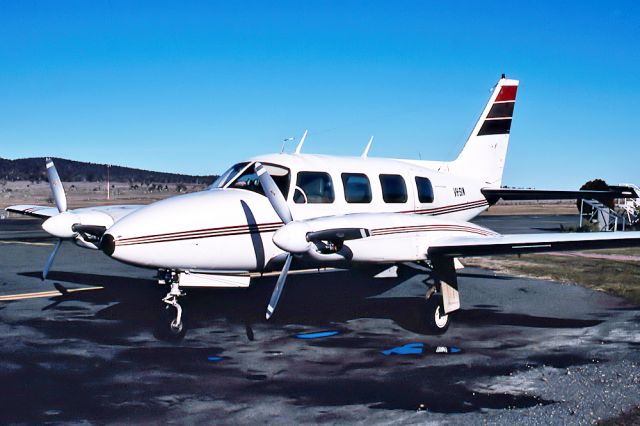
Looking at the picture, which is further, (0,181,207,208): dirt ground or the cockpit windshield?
(0,181,207,208): dirt ground

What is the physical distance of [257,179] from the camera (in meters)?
11.7

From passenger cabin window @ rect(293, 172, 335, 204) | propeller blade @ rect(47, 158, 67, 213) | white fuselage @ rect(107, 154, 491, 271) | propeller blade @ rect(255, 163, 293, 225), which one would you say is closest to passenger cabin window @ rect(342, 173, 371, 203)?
white fuselage @ rect(107, 154, 491, 271)

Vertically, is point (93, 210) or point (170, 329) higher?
point (93, 210)

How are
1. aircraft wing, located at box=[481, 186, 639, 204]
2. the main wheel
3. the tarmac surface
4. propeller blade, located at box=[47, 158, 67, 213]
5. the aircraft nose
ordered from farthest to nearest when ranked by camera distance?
aircraft wing, located at box=[481, 186, 639, 204]
propeller blade, located at box=[47, 158, 67, 213]
the main wheel
the aircraft nose
the tarmac surface

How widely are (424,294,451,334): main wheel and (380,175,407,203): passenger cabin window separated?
8.63ft

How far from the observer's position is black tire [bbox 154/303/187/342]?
424 inches

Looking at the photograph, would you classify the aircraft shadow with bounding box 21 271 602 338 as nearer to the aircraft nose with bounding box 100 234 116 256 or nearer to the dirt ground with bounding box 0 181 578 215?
the aircraft nose with bounding box 100 234 116 256

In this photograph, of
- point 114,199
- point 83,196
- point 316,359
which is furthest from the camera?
point 83,196

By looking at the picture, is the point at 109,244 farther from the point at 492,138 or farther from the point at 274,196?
the point at 492,138

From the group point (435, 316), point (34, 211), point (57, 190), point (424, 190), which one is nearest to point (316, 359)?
point (435, 316)

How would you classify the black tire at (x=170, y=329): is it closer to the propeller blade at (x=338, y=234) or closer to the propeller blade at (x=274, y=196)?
the propeller blade at (x=274, y=196)

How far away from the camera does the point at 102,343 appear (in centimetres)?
1043

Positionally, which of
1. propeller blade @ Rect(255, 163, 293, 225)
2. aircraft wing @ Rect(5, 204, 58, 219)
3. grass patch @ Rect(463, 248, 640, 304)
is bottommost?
grass patch @ Rect(463, 248, 640, 304)

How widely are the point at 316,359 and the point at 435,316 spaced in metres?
3.07
